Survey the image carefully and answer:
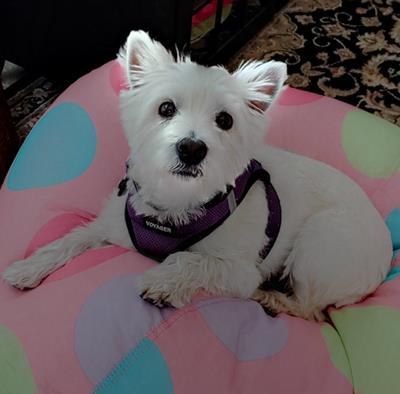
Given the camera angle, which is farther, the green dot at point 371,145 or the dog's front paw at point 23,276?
the green dot at point 371,145

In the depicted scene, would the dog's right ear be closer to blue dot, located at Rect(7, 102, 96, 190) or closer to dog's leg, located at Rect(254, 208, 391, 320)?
blue dot, located at Rect(7, 102, 96, 190)

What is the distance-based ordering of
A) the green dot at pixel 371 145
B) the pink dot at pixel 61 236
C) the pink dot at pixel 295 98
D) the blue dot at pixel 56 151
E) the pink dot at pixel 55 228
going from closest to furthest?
the pink dot at pixel 61 236 → the pink dot at pixel 55 228 → the blue dot at pixel 56 151 → the green dot at pixel 371 145 → the pink dot at pixel 295 98

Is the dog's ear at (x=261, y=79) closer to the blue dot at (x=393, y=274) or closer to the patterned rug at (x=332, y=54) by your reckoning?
the blue dot at (x=393, y=274)

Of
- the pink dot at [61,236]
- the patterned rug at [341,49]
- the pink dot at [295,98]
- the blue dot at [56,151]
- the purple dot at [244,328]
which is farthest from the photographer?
the patterned rug at [341,49]

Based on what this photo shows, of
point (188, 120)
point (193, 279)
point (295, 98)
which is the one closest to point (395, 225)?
point (295, 98)

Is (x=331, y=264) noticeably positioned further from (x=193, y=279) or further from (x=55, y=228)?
(x=55, y=228)

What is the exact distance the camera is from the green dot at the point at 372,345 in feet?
3.89

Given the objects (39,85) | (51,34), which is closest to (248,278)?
(51,34)

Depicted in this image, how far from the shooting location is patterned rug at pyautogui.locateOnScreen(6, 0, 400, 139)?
2270mm

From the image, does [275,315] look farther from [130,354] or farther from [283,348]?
[130,354]

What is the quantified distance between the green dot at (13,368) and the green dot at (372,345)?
0.71 m

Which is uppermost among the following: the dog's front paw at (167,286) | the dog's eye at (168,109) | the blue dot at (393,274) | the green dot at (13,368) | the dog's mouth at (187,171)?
the dog's eye at (168,109)

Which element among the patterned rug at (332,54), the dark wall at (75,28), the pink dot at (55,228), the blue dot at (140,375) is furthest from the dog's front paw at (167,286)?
the patterned rug at (332,54)

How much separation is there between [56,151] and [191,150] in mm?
659
